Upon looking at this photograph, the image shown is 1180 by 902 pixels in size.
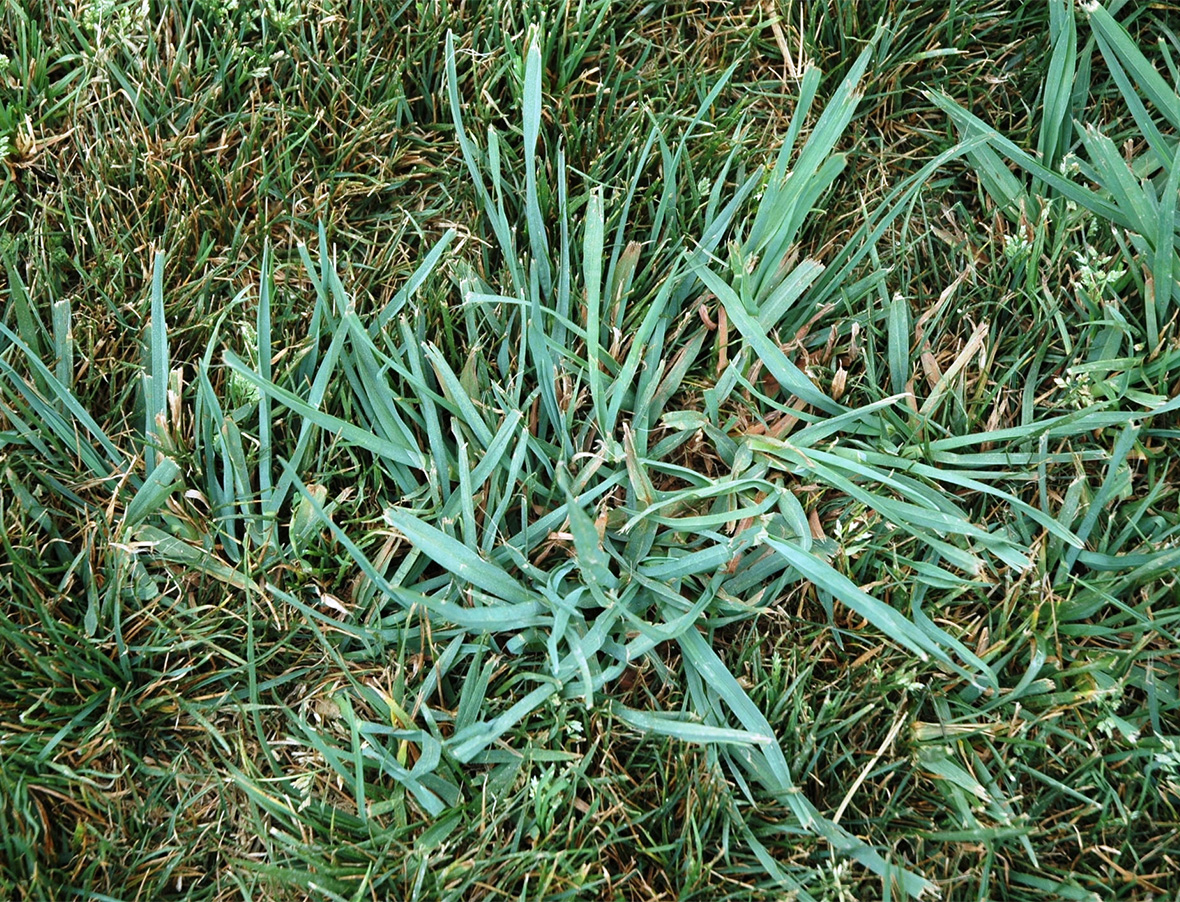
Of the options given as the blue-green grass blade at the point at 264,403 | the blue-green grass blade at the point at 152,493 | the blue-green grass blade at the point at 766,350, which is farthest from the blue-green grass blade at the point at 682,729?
the blue-green grass blade at the point at 152,493

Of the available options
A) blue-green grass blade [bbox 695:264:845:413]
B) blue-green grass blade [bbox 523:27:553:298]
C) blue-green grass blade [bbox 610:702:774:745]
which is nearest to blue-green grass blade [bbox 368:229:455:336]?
blue-green grass blade [bbox 523:27:553:298]

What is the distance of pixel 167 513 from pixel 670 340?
92 centimetres

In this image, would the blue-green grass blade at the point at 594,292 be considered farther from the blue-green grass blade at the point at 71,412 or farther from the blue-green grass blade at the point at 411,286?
the blue-green grass blade at the point at 71,412

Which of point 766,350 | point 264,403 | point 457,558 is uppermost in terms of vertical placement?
point 766,350

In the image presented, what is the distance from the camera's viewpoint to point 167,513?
1.68m

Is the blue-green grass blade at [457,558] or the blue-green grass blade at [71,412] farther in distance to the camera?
the blue-green grass blade at [71,412]

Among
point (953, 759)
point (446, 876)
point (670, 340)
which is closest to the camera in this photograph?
point (446, 876)

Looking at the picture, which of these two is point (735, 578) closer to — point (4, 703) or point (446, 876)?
point (446, 876)

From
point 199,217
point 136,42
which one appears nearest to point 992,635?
point 199,217

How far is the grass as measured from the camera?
62.6 inches

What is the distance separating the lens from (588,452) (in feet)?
5.71

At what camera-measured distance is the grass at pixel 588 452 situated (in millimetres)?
1589

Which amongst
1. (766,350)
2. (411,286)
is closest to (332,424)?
(411,286)

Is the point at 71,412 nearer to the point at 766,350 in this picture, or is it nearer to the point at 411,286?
the point at 411,286
